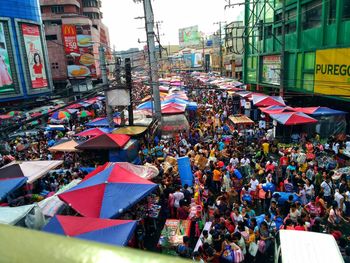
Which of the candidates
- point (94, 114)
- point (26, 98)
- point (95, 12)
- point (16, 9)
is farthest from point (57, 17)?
point (94, 114)

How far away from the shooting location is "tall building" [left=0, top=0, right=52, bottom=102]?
103ft

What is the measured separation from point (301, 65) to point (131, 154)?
1442 cm

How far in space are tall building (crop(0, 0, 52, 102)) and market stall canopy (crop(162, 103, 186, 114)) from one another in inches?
798

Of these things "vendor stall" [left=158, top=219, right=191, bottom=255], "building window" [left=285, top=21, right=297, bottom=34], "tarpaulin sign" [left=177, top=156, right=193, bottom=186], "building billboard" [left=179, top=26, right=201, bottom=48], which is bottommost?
"vendor stall" [left=158, top=219, right=191, bottom=255]

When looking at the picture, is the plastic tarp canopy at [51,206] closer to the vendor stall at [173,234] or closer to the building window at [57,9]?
the vendor stall at [173,234]

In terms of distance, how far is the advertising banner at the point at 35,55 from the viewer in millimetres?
33766

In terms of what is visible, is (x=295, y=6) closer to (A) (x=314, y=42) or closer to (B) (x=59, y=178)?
(A) (x=314, y=42)

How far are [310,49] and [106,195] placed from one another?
695 inches

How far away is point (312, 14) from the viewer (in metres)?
20.1

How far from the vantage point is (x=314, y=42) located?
19422 mm

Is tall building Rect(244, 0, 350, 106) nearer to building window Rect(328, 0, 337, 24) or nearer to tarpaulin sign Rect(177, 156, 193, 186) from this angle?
building window Rect(328, 0, 337, 24)

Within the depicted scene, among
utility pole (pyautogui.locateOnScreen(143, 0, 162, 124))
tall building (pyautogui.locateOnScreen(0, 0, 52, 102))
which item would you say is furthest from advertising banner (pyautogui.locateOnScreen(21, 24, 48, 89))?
utility pole (pyautogui.locateOnScreen(143, 0, 162, 124))

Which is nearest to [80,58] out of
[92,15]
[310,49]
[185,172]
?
[92,15]

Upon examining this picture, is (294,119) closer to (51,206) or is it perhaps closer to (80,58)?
(51,206)
